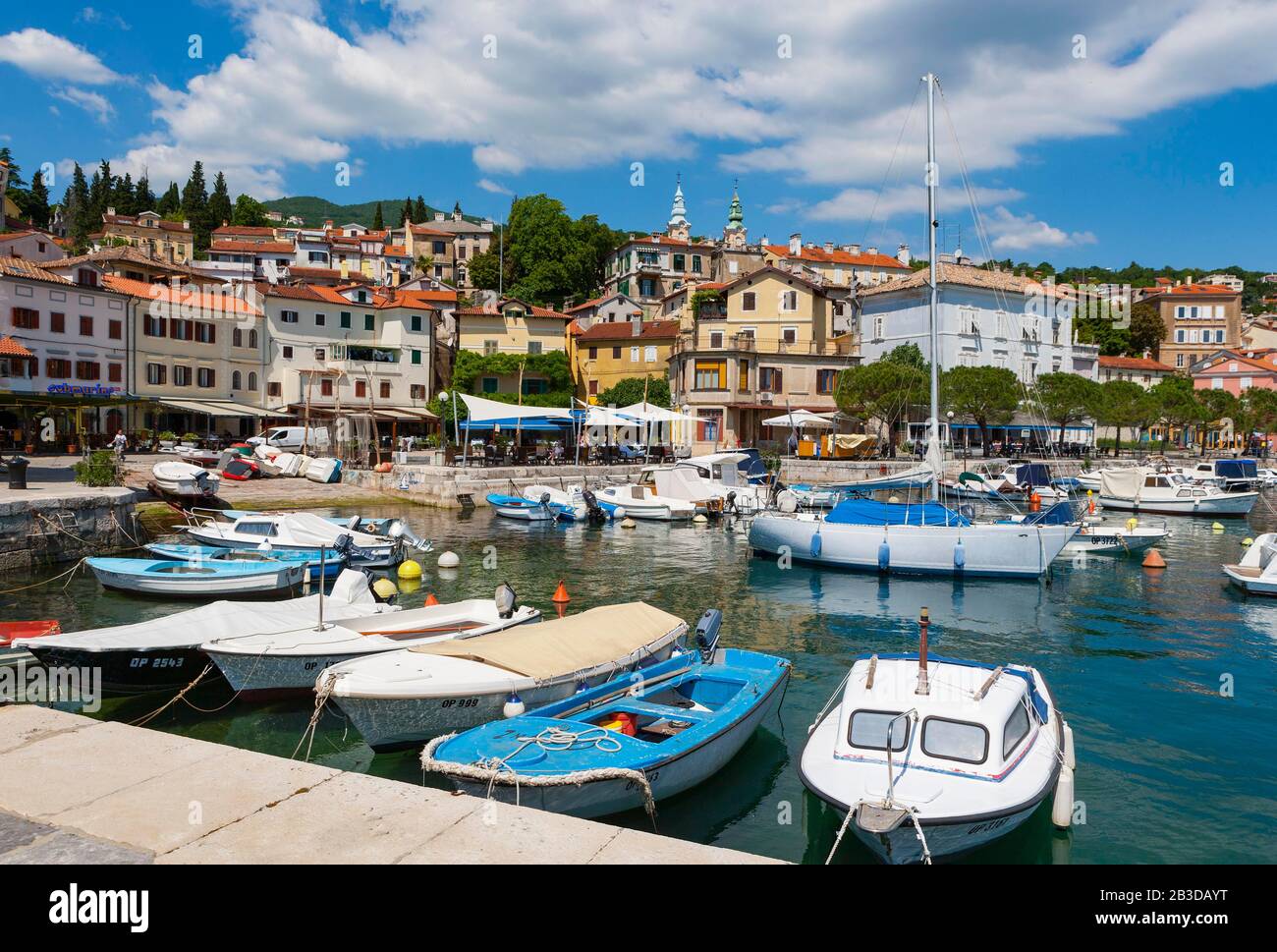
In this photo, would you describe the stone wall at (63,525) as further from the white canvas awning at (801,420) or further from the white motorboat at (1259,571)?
the white canvas awning at (801,420)

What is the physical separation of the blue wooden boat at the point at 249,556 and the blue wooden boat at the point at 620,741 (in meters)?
12.8

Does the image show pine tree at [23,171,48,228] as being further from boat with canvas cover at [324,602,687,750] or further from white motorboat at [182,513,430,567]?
boat with canvas cover at [324,602,687,750]

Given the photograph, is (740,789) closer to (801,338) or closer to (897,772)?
(897,772)

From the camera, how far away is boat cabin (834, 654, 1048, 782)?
348 inches

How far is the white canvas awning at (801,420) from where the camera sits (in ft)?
187

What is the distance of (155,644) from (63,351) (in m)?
45.2

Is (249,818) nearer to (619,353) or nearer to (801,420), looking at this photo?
(801,420)

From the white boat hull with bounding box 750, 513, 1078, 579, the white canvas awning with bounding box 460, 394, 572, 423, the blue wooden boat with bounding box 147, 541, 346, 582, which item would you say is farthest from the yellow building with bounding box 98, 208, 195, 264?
the white boat hull with bounding box 750, 513, 1078, 579

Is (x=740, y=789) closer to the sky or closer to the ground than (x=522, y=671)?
closer to the ground

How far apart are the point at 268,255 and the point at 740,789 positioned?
95.9 m

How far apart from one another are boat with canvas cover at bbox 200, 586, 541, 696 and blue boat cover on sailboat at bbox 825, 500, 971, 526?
15.5 m

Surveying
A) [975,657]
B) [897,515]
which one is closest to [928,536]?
[897,515]
